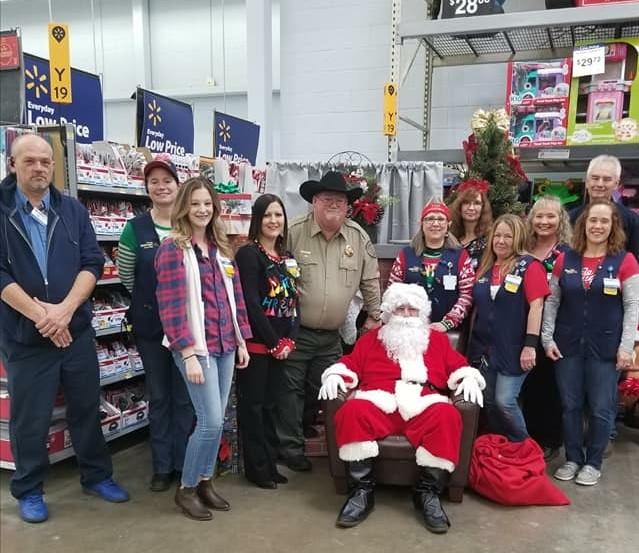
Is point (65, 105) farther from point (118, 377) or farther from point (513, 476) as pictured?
point (513, 476)

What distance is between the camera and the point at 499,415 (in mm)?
2861

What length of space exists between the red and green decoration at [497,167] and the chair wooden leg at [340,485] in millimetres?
1745

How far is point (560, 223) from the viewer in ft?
9.55

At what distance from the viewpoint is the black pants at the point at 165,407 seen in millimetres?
2611

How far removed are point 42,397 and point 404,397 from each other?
5.30ft

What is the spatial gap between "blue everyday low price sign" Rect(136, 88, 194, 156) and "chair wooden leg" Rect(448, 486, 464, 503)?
2731 mm

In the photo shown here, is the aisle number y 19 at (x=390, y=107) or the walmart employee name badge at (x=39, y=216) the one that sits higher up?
the aisle number y 19 at (x=390, y=107)

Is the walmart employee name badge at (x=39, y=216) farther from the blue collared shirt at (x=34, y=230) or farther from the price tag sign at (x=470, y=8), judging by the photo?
the price tag sign at (x=470, y=8)

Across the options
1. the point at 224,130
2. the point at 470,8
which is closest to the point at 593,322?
the point at 470,8

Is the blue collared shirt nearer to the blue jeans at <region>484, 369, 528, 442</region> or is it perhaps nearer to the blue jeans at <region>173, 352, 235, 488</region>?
the blue jeans at <region>173, 352, 235, 488</region>

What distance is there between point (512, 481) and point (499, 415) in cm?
38

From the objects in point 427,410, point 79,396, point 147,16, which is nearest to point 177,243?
point 79,396

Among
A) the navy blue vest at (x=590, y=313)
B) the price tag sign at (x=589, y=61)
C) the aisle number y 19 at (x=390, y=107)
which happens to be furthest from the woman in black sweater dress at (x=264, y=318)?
the price tag sign at (x=589, y=61)

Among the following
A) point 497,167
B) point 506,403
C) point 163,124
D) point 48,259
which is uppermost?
point 163,124
